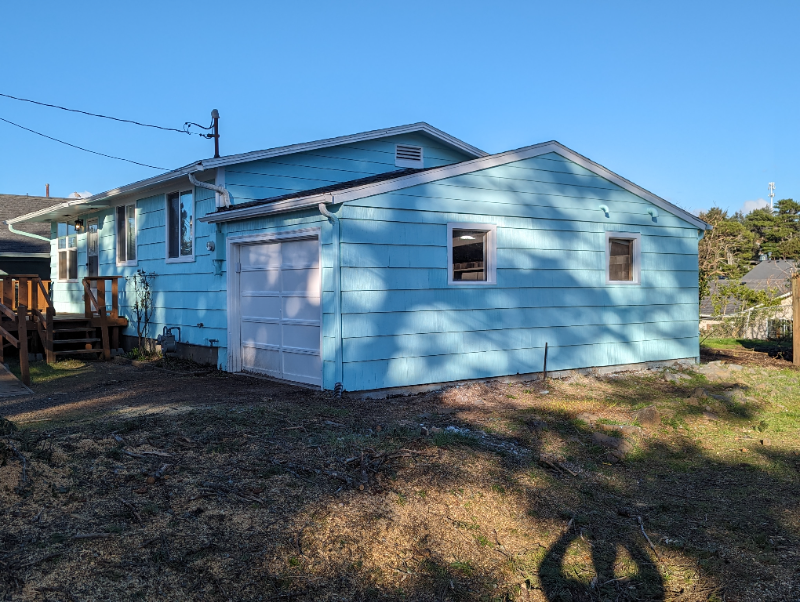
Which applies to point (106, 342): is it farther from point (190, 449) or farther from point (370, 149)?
point (190, 449)

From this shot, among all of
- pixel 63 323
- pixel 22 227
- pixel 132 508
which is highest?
pixel 22 227

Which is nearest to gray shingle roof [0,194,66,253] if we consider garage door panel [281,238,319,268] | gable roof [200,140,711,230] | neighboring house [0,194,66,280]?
neighboring house [0,194,66,280]

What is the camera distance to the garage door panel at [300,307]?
927 cm

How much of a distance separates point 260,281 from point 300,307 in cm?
124

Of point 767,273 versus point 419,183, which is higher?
point 419,183

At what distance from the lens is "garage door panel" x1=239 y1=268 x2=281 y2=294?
1007cm

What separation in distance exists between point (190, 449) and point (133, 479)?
77 centimetres

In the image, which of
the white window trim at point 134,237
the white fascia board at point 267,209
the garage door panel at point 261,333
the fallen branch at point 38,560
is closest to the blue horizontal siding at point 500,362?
the garage door panel at point 261,333

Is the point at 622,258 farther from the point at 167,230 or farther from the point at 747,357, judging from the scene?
the point at 167,230

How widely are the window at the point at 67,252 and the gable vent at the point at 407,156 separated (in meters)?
8.76

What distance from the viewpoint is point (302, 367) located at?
959 centimetres

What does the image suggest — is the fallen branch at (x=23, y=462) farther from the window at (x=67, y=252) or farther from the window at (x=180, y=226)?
the window at (x=67, y=252)

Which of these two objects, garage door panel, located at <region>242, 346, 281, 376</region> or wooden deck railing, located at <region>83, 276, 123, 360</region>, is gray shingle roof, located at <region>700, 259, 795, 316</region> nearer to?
garage door panel, located at <region>242, 346, 281, 376</region>

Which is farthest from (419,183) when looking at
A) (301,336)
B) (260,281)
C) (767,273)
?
(767,273)
